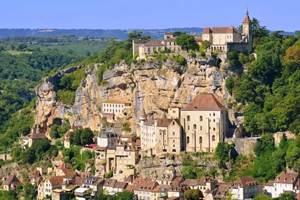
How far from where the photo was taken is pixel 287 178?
201ft

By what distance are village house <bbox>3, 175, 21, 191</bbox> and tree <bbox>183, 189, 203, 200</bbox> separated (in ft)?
59.4

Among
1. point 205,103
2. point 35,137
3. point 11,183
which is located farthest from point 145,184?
point 35,137

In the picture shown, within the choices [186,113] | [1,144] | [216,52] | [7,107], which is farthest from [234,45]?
[7,107]

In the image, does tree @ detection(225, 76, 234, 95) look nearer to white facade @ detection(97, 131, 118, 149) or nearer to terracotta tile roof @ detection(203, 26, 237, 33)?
terracotta tile roof @ detection(203, 26, 237, 33)

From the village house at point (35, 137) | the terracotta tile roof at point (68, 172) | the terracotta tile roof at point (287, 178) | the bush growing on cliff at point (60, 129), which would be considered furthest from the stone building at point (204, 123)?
the village house at point (35, 137)

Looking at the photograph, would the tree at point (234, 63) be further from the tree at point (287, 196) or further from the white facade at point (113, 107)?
the tree at point (287, 196)

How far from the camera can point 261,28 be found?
3049 inches

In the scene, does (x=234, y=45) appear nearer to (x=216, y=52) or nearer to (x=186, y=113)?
(x=216, y=52)

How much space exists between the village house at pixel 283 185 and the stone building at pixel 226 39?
42.7 feet

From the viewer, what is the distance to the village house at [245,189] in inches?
2400

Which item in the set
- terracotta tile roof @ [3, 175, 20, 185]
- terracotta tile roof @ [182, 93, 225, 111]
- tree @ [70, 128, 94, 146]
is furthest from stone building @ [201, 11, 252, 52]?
terracotta tile roof @ [3, 175, 20, 185]

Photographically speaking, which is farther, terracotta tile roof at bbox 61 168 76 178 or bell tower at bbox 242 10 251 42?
bell tower at bbox 242 10 251 42

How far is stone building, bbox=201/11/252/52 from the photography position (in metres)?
72.1

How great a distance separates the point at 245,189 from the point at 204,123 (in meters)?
7.00
